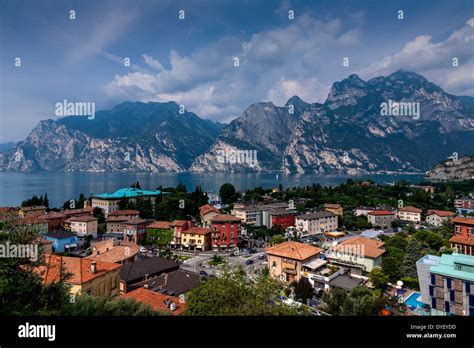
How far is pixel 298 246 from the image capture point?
1523 cm

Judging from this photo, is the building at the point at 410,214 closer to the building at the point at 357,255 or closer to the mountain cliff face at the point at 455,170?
the building at the point at 357,255

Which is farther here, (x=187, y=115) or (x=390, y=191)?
(x=187, y=115)

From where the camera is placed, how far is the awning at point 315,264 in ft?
45.2

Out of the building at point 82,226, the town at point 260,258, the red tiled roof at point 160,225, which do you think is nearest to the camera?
the town at point 260,258

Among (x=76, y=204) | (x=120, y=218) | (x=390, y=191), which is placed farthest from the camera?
(x=390, y=191)

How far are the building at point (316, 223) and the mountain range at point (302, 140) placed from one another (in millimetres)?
86161

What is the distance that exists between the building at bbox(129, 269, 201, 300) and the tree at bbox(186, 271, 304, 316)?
6143 mm

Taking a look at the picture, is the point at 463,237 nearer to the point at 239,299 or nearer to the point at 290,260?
the point at 290,260

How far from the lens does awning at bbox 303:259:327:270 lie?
13.8 metres

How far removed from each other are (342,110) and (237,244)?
146 metres

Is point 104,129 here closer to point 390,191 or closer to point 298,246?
point 390,191

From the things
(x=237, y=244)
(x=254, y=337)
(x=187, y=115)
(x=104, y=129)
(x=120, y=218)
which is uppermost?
(x=187, y=115)

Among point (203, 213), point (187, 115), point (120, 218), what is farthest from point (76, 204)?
point (187, 115)

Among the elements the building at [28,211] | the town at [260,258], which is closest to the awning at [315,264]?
the town at [260,258]
